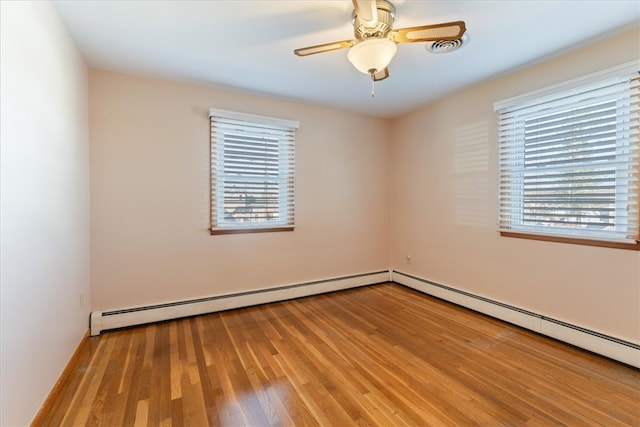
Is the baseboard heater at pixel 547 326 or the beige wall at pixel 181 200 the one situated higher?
the beige wall at pixel 181 200

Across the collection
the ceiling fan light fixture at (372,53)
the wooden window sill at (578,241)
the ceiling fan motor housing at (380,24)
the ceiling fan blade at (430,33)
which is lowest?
the wooden window sill at (578,241)

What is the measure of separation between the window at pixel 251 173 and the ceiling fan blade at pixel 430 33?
6.46ft

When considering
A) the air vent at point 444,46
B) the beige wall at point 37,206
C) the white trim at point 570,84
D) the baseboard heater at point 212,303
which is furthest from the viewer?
the baseboard heater at point 212,303

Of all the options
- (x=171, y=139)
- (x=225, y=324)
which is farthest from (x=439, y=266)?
(x=171, y=139)

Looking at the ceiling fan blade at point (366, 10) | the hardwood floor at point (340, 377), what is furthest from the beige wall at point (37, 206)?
the ceiling fan blade at point (366, 10)

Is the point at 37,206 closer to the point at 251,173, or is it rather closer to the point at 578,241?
the point at 251,173

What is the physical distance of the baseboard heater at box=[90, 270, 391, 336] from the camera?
8.79 feet

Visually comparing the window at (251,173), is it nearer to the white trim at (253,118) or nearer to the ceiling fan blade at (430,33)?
the white trim at (253,118)

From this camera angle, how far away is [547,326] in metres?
2.53

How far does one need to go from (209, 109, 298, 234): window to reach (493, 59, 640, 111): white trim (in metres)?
2.24

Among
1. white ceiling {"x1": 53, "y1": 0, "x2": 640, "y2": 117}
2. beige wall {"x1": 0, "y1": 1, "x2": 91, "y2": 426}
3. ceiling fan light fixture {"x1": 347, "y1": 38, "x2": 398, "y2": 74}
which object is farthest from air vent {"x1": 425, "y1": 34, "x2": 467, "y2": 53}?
beige wall {"x1": 0, "y1": 1, "x2": 91, "y2": 426}

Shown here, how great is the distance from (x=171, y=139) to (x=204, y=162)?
14.8 inches

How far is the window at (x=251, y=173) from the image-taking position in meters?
3.15

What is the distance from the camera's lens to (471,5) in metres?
1.84
